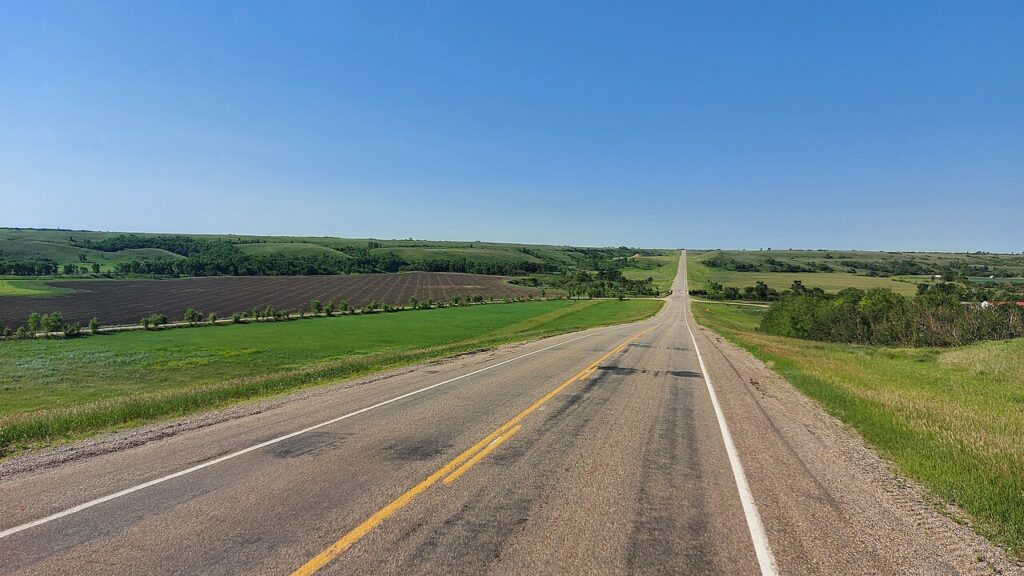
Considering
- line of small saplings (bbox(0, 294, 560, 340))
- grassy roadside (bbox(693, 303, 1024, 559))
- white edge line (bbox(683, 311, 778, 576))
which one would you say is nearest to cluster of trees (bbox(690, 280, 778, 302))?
line of small saplings (bbox(0, 294, 560, 340))

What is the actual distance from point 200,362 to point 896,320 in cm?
7145

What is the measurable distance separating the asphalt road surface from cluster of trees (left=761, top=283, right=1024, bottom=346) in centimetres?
4493

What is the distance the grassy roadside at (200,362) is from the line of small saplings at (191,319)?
546 cm

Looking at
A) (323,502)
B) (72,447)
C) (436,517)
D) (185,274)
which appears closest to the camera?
(436,517)

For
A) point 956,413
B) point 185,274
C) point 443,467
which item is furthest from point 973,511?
point 185,274

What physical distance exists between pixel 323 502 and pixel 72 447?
6.65 m

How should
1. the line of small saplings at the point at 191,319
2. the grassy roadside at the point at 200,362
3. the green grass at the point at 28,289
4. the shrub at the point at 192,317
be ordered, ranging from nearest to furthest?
the grassy roadside at the point at 200,362 → the line of small saplings at the point at 191,319 → the shrub at the point at 192,317 → the green grass at the point at 28,289

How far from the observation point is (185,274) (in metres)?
160

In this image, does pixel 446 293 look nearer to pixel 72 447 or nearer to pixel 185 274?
pixel 72 447

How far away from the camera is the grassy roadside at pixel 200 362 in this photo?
470 inches

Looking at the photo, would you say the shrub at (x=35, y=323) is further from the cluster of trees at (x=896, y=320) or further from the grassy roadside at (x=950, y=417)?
the cluster of trees at (x=896, y=320)

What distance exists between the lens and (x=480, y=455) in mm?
8016

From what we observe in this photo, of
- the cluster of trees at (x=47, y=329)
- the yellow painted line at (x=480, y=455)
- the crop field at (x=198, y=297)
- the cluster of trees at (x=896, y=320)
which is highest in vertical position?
the yellow painted line at (x=480, y=455)

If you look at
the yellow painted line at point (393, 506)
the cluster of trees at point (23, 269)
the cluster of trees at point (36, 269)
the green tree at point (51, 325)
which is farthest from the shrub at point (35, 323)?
the cluster of trees at point (23, 269)
